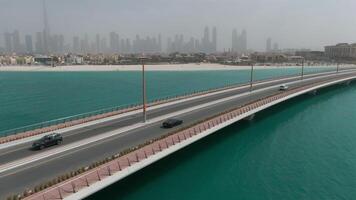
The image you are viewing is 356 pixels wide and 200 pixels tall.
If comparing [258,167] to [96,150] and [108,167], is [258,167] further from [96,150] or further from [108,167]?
[108,167]

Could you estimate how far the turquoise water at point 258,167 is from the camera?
Result: 35.2m

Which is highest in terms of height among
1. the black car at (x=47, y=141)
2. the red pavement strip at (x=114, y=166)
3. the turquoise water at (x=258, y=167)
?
the black car at (x=47, y=141)

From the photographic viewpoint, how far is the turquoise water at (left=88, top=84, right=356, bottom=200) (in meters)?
35.2

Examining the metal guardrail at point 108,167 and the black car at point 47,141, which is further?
the black car at point 47,141

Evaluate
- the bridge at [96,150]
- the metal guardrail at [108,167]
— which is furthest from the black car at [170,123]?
the metal guardrail at [108,167]

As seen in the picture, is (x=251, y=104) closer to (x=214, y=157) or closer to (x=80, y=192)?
(x=214, y=157)

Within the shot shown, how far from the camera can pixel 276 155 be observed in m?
47.8

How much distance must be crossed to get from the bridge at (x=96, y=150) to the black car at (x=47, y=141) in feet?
2.85

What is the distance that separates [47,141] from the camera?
3712cm

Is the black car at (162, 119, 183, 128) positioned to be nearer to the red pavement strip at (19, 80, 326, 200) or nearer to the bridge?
the bridge

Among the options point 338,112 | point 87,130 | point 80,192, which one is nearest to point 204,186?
point 80,192

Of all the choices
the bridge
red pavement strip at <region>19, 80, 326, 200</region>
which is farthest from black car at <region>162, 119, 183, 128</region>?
red pavement strip at <region>19, 80, 326, 200</region>

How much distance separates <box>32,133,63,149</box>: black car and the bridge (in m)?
0.87

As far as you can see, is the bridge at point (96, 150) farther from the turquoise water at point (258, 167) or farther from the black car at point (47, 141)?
the turquoise water at point (258, 167)
